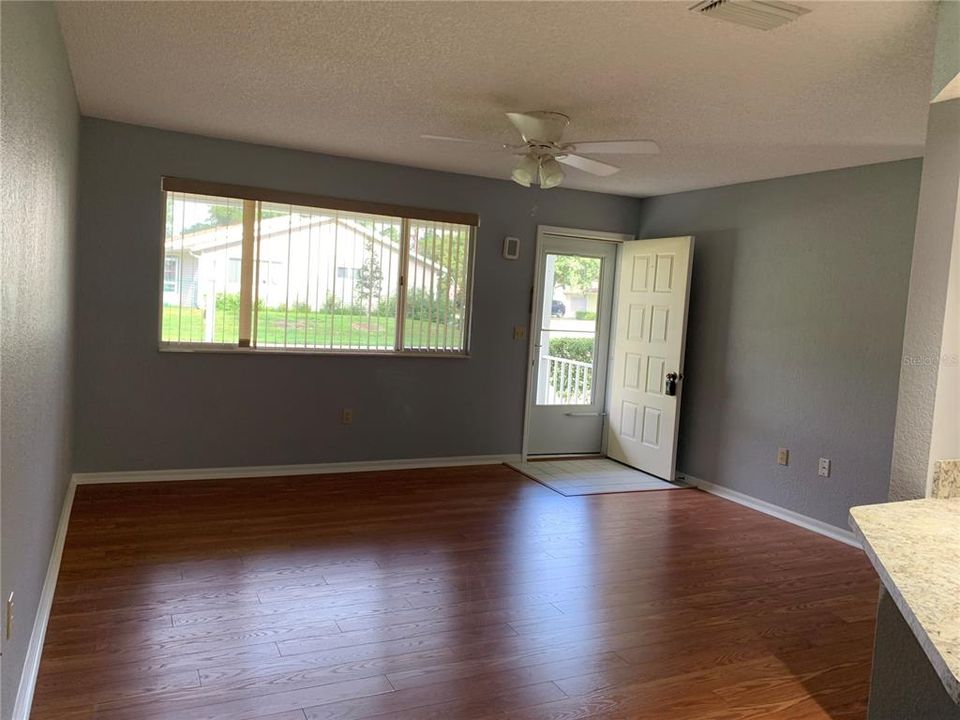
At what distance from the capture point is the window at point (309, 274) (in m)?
4.70

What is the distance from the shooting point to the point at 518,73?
2996 mm

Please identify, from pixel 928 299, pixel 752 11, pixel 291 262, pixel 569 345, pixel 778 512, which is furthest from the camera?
pixel 569 345

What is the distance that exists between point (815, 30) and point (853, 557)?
2.95m

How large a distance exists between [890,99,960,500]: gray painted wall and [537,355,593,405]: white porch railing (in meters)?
3.96

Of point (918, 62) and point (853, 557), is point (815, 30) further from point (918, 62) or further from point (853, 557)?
point (853, 557)

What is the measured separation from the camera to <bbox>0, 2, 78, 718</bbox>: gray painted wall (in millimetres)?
1760

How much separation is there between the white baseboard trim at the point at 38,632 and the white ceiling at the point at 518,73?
2.21 meters

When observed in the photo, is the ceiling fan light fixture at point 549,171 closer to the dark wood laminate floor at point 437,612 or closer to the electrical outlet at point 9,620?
the dark wood laminate floor at point 437,612

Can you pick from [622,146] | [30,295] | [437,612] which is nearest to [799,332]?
[622,146]

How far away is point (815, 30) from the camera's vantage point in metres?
2.38

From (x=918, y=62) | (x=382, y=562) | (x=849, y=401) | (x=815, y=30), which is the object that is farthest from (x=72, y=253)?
(x=849, y=401)

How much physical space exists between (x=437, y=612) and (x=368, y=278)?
283 centimetres

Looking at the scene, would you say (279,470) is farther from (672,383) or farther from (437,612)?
(672,383)

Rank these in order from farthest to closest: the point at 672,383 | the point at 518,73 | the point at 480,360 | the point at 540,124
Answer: the point at 480,360
the point at 672,383
the point at 540,124
the point at 518,73
